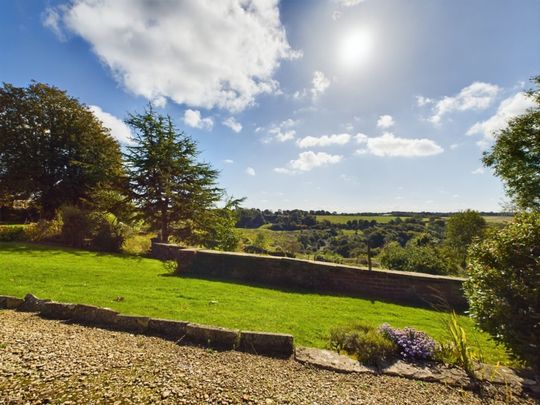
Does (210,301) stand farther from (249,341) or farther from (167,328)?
(249,341)

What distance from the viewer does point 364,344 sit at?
4430 millimetres

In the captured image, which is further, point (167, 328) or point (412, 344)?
point (167, 328)

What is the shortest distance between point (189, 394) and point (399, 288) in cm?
755

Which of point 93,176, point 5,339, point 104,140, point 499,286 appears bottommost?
point 5,339

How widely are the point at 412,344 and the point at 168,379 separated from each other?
3790 millimetres

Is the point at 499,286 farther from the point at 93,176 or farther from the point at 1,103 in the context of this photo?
the point at 1,103

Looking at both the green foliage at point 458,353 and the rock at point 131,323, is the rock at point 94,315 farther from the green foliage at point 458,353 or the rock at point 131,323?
the green foliage at point 458,353

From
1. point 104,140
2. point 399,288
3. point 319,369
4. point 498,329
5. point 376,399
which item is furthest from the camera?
point 104,140

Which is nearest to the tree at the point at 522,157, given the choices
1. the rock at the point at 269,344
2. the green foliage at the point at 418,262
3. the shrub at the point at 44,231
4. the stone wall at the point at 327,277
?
the green foliage at the point at 418,262

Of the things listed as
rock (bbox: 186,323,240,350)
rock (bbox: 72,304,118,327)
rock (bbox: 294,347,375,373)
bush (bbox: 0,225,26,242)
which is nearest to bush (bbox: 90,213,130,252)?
bush (bbox: 0,225,26,242)

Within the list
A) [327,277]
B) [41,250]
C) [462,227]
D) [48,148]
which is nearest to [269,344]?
[327,277]

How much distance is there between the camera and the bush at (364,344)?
4293 mm

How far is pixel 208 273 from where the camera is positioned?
10.2 m

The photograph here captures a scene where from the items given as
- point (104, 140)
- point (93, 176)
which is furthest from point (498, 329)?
Result: point (104, 140)
